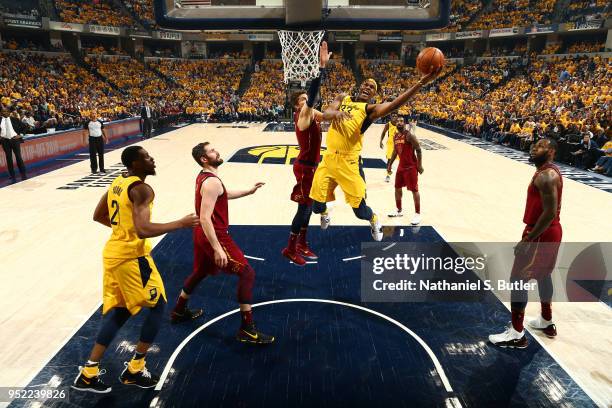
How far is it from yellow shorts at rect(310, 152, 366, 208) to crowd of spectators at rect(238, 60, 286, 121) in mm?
23740

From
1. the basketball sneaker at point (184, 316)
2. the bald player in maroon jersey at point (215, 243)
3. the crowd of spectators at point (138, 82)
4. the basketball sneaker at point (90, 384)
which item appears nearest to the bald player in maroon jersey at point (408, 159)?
the bald player in maroon jersey at point (215, 243)

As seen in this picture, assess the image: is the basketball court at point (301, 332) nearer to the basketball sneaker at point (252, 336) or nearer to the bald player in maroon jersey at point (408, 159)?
the basketball sneaker at point (252, 336)

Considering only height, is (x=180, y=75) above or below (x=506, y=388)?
above

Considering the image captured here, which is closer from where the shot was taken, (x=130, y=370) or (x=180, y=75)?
(x=130, y=370)

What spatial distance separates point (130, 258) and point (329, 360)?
183 cm

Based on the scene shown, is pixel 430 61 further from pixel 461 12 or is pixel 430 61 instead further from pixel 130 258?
pixel 461 12

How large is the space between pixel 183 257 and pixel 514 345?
Answer: 4.03 m

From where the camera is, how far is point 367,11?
25.0 ft

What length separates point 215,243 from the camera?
3.32 metres

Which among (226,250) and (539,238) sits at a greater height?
(539,238)

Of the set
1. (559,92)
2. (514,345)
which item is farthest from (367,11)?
(559,92)

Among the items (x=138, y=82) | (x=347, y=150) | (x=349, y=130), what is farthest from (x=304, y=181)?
(x=138, y=82)

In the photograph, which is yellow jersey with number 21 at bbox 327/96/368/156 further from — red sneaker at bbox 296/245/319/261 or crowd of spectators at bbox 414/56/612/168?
crowd of spectators at bbox 414/56/612/168

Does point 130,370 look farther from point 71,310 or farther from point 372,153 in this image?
point 372,153
